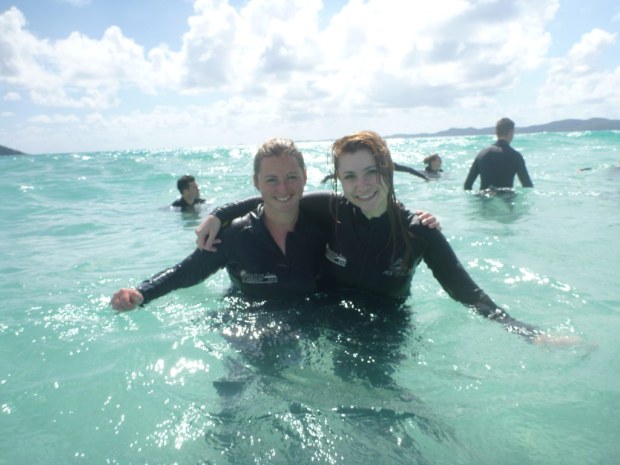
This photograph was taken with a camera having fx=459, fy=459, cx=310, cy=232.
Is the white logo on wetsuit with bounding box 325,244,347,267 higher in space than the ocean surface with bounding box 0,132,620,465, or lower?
higher

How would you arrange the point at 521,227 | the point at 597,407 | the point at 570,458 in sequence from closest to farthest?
the point at 570,458 → the point at 597,407 → the point at 521,227

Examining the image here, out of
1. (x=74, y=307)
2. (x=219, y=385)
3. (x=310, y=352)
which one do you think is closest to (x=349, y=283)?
(x=310, y=352)

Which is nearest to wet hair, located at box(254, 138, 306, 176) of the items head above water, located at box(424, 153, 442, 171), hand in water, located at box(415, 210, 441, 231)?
hand in water, located at box(415, 210, 441, 231)

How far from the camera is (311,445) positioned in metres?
2.19

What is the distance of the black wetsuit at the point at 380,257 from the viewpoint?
107 inches

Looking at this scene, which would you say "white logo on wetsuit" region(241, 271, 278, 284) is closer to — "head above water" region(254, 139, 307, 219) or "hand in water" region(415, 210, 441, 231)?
"head above water" region(254, 139, 307, 219)

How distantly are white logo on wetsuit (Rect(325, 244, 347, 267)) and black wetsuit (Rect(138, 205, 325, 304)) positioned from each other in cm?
5

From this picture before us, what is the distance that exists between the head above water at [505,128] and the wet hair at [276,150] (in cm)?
681

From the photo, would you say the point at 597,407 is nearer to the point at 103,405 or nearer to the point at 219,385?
the point at 219,385

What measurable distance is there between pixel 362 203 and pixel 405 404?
114cm

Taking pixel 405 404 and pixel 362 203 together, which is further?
pixel 362 203

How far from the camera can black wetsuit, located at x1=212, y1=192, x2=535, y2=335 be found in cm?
271

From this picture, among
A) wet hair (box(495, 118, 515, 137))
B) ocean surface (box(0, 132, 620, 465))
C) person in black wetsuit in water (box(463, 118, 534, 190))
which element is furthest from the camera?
person in black wetsuit in water (box(463, 118, 534, 190))

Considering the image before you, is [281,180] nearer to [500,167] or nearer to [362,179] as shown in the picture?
[362,179]
